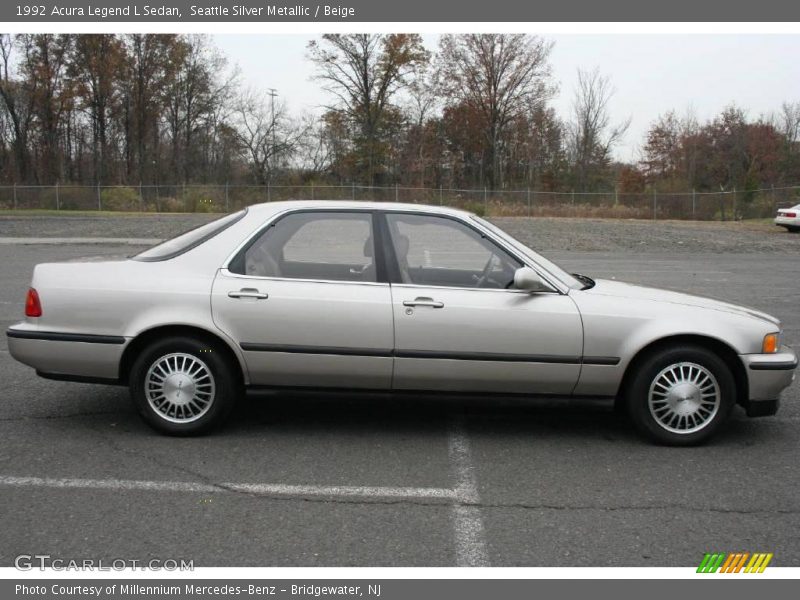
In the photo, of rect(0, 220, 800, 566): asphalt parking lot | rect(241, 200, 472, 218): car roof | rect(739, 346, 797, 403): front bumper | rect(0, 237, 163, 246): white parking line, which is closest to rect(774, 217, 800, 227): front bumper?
rect(0, 237, 163, 246): white parking line

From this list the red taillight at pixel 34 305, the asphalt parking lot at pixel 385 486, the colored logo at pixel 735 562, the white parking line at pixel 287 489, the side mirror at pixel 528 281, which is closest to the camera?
the colored logo at pixel 735 562

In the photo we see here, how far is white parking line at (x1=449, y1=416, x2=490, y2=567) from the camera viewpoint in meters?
3.38

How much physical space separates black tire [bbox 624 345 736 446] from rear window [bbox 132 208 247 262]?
9.49 ft

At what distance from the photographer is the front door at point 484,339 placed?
4.73 m

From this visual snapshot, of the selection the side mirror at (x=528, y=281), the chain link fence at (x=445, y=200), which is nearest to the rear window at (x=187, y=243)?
the side mirror at (x=528, y=281)

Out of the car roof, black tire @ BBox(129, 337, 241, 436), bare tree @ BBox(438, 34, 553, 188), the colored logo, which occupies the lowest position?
the colored logo

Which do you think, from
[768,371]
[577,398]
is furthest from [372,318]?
[768,371]

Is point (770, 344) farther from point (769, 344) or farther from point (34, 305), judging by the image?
point (34, 305)

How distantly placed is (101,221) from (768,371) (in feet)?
100

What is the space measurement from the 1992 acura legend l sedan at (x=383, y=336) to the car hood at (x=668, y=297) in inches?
1.1

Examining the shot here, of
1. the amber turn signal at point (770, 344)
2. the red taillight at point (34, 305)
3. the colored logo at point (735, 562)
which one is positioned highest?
the red taillight at point (34, 305)

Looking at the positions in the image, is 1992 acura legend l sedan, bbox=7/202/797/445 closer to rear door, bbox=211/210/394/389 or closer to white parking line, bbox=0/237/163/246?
rear door, bbox=211/210/394/389

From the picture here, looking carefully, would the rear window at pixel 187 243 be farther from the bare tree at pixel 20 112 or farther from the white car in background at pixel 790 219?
the bare tree at pixel 20 112
